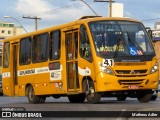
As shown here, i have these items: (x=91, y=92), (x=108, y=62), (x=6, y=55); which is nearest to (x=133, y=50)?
(x=108, y=62)

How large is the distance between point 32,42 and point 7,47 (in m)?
2.73

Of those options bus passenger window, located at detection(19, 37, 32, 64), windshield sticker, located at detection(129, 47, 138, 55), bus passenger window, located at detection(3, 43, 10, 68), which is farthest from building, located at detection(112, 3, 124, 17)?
windshield sticker, located at detection(129, 47, 138, 55)

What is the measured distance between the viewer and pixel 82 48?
67.4 feet

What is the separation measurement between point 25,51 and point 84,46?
5131 millimetres

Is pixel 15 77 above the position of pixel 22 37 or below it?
below

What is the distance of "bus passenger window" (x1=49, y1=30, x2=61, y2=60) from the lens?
872 inches

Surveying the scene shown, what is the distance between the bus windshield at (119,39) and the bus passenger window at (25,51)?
16.6 feet

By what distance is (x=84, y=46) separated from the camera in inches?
805

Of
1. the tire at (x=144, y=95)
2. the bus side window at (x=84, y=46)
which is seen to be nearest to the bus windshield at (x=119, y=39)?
the bus side window at (x=84, y=46)

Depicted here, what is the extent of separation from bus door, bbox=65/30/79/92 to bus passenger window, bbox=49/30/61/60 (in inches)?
24.3

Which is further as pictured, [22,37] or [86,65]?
[22,37]

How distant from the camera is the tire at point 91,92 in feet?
65.5

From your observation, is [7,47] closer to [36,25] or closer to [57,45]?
[57,45]

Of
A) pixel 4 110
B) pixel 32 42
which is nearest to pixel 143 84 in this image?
pixel 32 42
